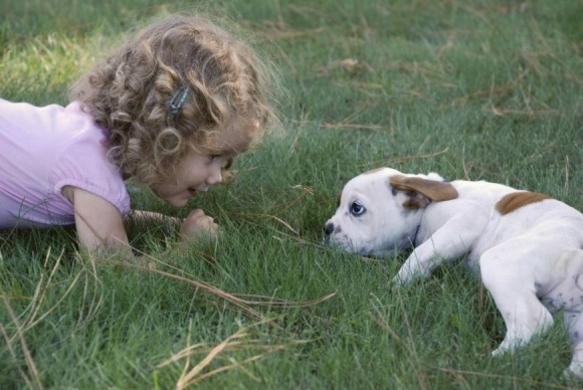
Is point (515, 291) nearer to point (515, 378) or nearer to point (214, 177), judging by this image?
point (515, 378)

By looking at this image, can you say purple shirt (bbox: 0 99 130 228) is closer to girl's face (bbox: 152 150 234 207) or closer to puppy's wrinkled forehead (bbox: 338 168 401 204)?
girl's face (bbox: 152 150 234 207)

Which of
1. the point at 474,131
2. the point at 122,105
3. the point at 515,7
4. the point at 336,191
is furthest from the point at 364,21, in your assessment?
the point at 122,105

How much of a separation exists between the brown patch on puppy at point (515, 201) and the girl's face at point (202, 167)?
3.34 feet

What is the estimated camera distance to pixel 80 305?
2.98m

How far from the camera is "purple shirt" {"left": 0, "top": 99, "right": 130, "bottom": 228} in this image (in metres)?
3.49

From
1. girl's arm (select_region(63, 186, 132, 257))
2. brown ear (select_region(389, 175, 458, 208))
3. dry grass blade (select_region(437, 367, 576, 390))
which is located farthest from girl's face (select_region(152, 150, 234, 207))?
dry grass blade (select_region(437, 367, 576, 390))

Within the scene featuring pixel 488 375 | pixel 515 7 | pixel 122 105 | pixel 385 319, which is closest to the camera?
pixel 488 375

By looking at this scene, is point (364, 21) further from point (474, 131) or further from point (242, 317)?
point (242, 317)

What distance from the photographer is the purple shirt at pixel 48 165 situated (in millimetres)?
3486

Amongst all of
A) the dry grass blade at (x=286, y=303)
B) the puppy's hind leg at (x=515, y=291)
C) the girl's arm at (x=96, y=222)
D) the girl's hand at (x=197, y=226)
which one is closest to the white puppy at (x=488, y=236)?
the puppy's hind leg at (x=515, y=291)

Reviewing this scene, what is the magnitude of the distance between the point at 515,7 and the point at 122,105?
4952mm

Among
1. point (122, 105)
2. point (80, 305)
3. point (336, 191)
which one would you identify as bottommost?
point (336, 191)

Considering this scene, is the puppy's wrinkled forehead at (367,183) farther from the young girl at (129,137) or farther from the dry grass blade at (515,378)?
the dry grass blade at (515,378)

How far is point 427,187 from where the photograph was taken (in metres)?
3.61
